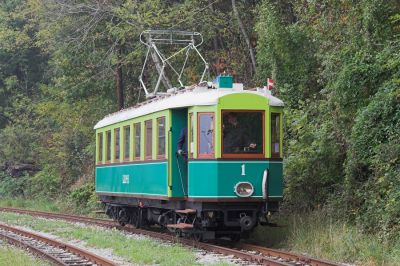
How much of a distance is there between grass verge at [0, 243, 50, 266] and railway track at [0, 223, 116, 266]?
25cm

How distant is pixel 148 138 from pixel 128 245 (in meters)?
2.60

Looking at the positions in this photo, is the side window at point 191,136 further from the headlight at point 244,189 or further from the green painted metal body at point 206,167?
the headlight at point 244,189

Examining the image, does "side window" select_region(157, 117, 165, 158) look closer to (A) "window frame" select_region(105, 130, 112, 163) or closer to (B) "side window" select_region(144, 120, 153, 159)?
(B) "side window" select_region(144, 120, 153, 159)

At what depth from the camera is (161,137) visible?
47.4ft

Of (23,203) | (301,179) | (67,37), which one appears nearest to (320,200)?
(301,179)

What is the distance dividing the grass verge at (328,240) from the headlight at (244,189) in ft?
4.18

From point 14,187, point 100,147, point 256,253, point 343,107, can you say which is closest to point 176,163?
point 256,253

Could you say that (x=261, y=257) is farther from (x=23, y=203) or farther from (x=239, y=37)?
(x=23, y=203)

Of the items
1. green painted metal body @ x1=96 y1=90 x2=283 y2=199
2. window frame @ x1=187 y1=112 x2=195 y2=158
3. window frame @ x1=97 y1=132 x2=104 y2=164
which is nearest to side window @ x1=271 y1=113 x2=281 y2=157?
green painted metal body @ x1=96 y1=90 x2=283 y2=199

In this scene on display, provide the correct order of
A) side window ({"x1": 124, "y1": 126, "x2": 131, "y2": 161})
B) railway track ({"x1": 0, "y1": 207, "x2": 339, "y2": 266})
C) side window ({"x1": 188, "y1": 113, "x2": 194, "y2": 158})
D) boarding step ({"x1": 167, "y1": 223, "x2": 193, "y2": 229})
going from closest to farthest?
1. railway track ({"x1": 0, "y1": 207, "x2": 339, "y2": 266})
2. side window ({"x1": 188, "y1": 113, "x2": 194, "y2": 158})
3. boarding step ({"x1": 167, "y1": 223, "x2": 193, "y2": 229})
4. side window ({"x1": 124, "y1": 126, "x2": 131, "y2": 161})

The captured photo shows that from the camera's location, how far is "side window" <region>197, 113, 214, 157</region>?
13266 millimetres

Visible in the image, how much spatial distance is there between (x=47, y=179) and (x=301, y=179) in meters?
21.4

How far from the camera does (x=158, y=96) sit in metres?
16.5

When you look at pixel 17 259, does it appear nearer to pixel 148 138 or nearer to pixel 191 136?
pixel 191 136
